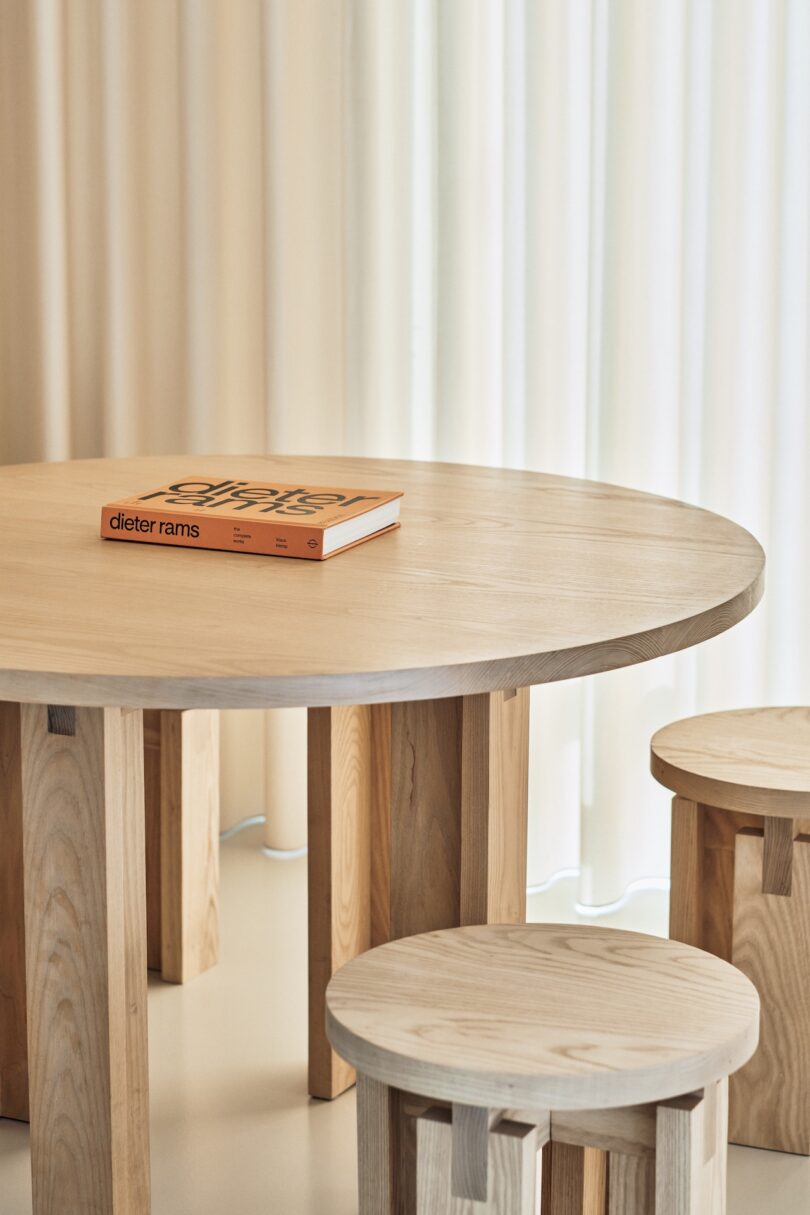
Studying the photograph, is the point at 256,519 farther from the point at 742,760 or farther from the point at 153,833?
the point at 153,833

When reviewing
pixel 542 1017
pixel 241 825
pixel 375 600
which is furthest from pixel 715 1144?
pixel 241 825

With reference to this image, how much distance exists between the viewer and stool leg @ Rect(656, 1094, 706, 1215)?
1177mm

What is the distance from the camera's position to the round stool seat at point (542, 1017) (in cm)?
114

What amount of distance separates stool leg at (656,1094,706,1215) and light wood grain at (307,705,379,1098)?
0.77 metres

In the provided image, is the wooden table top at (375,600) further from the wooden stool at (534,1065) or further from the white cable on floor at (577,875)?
the white cable on floor at (577,875)

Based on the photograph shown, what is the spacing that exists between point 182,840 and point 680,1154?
1149mm

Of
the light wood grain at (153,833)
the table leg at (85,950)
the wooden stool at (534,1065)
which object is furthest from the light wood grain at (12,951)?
the wooden stool at (534,1065)

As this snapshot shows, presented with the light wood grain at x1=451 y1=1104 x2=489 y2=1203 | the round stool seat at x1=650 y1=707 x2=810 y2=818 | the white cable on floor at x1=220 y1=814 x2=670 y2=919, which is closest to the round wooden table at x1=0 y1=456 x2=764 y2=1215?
the round stool seat at x1=650 y1=707 x2=810 y2=818

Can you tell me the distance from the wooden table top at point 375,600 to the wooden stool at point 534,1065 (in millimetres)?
251

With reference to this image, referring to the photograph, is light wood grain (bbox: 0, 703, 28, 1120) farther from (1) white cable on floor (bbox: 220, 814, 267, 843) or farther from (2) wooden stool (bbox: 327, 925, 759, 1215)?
(1) white cable on floor (bbox: 220, 814, 267, 843)

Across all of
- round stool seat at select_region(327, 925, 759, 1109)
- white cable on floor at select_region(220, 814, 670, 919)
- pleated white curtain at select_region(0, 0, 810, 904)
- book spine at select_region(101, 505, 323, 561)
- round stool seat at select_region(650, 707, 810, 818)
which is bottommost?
white cable on floor at select_region(220, 814, 670, 919)

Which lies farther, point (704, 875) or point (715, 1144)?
point (704, 875)

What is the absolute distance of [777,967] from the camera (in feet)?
5.80

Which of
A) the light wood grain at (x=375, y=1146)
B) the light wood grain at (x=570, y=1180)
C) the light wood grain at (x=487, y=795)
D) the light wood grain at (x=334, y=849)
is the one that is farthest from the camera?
the light wood grain at (x=334, y=849)
